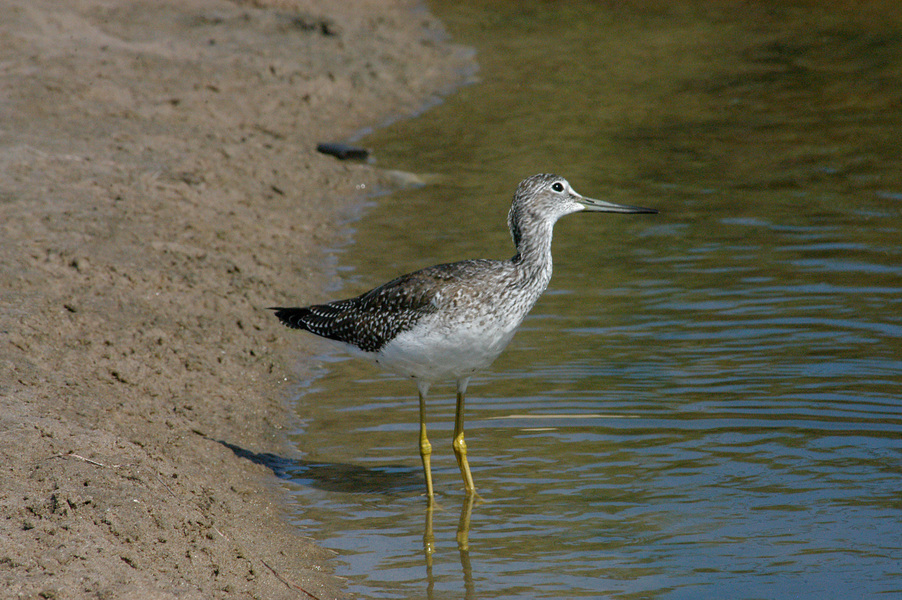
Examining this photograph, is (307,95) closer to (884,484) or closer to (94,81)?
(94,81)

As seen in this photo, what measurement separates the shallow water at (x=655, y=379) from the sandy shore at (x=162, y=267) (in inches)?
22.6

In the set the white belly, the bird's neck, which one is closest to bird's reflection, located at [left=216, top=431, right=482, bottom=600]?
the white belly

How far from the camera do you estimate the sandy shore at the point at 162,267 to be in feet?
17.3

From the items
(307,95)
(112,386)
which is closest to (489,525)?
(112,386)

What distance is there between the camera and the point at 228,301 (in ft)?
29.7

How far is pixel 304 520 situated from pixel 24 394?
1834mm

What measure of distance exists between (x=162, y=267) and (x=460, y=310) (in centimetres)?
365

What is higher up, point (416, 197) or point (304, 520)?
point (416, 197)

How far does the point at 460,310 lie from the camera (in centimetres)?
649

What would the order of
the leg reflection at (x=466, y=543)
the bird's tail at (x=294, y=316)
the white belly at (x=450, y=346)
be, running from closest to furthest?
the leg reflection at (x=466, y=543) → the white belly at (x=450, y=346) → the bird's tail at (x=294, y=316)

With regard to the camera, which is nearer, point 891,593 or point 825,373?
point 891,593

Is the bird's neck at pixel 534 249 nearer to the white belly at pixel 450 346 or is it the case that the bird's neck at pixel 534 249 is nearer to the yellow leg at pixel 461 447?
the white belly at pixel 450 346

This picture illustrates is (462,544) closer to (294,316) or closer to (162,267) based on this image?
(294,316)

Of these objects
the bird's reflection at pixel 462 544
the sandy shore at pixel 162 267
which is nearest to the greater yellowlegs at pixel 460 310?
the bird's reflection at pixel 462 544
